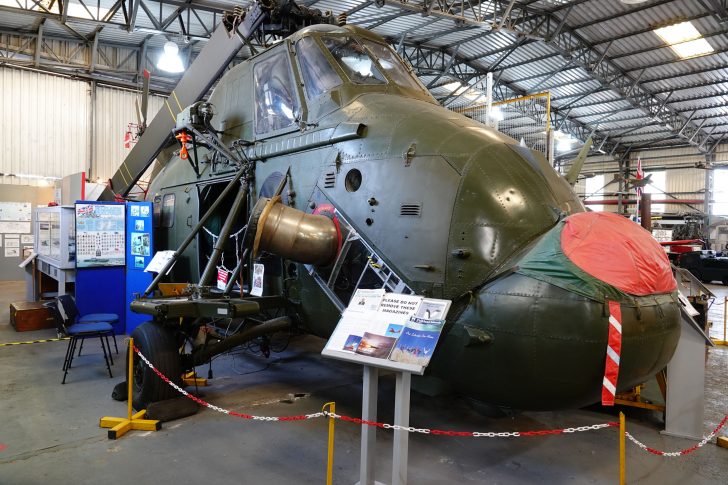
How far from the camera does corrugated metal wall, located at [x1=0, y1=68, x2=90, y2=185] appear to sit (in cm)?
1866

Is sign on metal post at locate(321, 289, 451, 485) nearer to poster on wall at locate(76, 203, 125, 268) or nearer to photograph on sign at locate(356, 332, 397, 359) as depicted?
photograph on sign at locate(356, 332, 397, 359)

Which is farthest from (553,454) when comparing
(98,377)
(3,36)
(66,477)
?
(3,36)

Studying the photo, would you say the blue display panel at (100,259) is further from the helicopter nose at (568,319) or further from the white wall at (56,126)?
the white wall at (56,126)

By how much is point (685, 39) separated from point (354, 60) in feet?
61.2

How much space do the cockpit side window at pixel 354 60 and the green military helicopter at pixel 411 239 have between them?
17 millimetres

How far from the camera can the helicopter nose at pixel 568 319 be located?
3383 millimetres

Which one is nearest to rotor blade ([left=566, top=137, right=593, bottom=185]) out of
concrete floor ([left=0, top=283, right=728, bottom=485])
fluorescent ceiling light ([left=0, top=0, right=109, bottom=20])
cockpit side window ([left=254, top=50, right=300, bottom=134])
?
concrete floor ([left=0, top=283, right=728, bottom=485])

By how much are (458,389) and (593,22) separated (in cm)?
1903

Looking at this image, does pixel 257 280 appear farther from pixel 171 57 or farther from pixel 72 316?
pixel 171 57

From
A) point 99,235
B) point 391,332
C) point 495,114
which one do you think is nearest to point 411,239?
point 391,332

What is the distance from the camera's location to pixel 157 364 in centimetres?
536

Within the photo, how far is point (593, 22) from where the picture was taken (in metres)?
18.6

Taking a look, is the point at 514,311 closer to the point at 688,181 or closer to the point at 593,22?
the point at 593,22

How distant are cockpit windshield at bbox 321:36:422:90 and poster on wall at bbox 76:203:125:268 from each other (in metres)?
5.63
